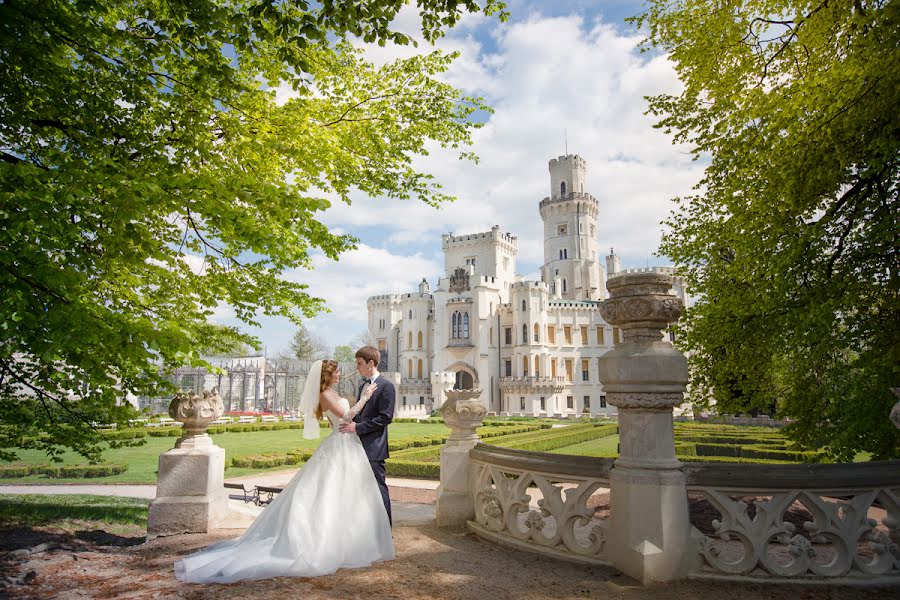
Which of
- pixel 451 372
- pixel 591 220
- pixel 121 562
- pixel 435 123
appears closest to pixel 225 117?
pixel 435 123

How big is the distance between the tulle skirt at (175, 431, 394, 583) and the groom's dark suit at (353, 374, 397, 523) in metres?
0.19

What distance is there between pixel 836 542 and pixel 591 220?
205ft

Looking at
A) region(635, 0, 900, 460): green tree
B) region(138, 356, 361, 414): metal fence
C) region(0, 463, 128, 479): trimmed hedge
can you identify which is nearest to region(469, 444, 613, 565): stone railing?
region(635, 0, 900, 460): green tree

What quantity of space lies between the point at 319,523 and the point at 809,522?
3.71m

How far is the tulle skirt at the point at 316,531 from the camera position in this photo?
13.0ft

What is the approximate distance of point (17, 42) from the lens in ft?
14.5

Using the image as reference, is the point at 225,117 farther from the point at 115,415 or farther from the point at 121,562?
the point at 121,562

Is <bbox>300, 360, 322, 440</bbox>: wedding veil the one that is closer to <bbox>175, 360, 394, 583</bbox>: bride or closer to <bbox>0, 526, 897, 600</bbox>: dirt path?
<bbox>175, 360, 394, 583</bbox>: bride

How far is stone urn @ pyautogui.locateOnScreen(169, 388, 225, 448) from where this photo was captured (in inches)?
238

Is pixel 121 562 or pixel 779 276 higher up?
pixel 779 276

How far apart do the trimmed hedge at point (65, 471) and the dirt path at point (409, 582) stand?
37.2 ft

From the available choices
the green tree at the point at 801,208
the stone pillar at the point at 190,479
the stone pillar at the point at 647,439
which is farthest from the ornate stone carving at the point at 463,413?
the green tree at the point at 801,208

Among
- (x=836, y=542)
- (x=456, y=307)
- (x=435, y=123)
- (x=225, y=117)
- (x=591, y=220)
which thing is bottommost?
(x=836, y=542)

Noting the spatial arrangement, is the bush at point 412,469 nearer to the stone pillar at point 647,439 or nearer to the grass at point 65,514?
the grass at point 65,514
